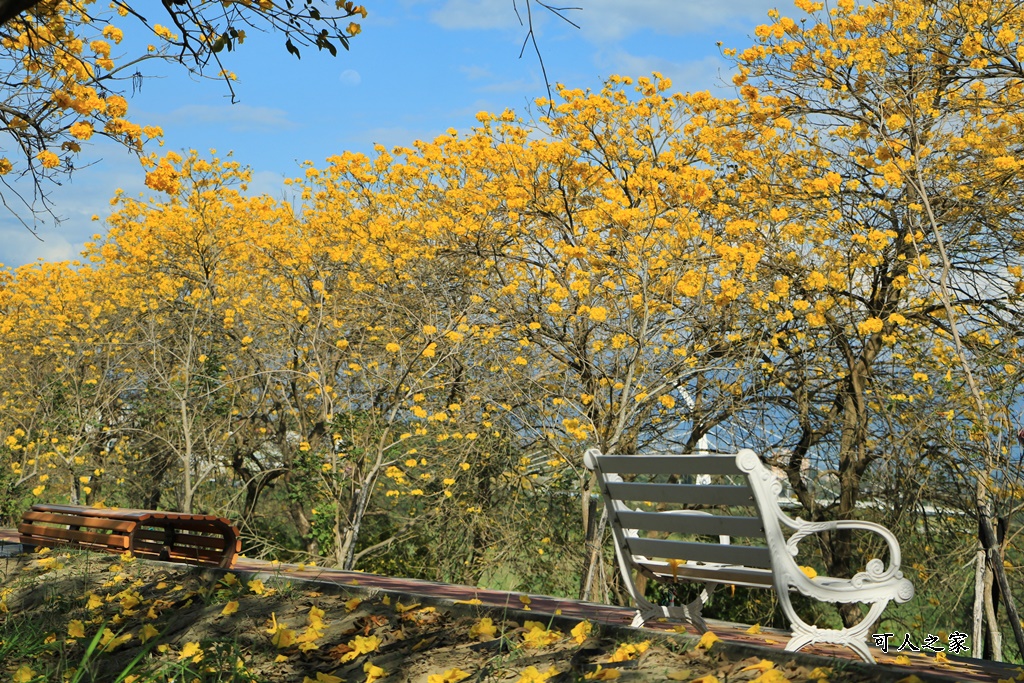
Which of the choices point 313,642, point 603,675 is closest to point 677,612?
point 603,675

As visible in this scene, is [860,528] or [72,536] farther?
[72,536]

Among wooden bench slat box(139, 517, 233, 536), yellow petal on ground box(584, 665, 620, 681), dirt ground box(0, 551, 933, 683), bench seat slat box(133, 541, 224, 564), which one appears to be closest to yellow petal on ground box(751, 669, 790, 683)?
dirt ground box(0, 551, 933, 683)

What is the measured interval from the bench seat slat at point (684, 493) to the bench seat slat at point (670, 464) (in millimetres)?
55

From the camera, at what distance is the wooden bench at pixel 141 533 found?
654 cm

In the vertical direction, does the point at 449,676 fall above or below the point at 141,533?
below

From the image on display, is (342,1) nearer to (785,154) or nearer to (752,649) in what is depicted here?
(752,649)

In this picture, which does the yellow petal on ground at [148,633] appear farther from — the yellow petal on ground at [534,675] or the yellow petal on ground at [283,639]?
the yellow petal on ground at [534,675]

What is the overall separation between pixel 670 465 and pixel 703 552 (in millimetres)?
371

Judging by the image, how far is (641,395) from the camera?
8.17 metres

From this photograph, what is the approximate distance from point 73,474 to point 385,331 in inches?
174

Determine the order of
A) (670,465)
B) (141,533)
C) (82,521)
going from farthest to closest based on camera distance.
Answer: (141,533), (82,521), (670,465)

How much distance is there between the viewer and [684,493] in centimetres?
385

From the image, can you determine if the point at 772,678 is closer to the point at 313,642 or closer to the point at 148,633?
the point at 313,642

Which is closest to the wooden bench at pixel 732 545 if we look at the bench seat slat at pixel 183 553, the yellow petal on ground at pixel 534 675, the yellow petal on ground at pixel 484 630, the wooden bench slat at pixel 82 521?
the yellow petal on ground at pixel 484 630
